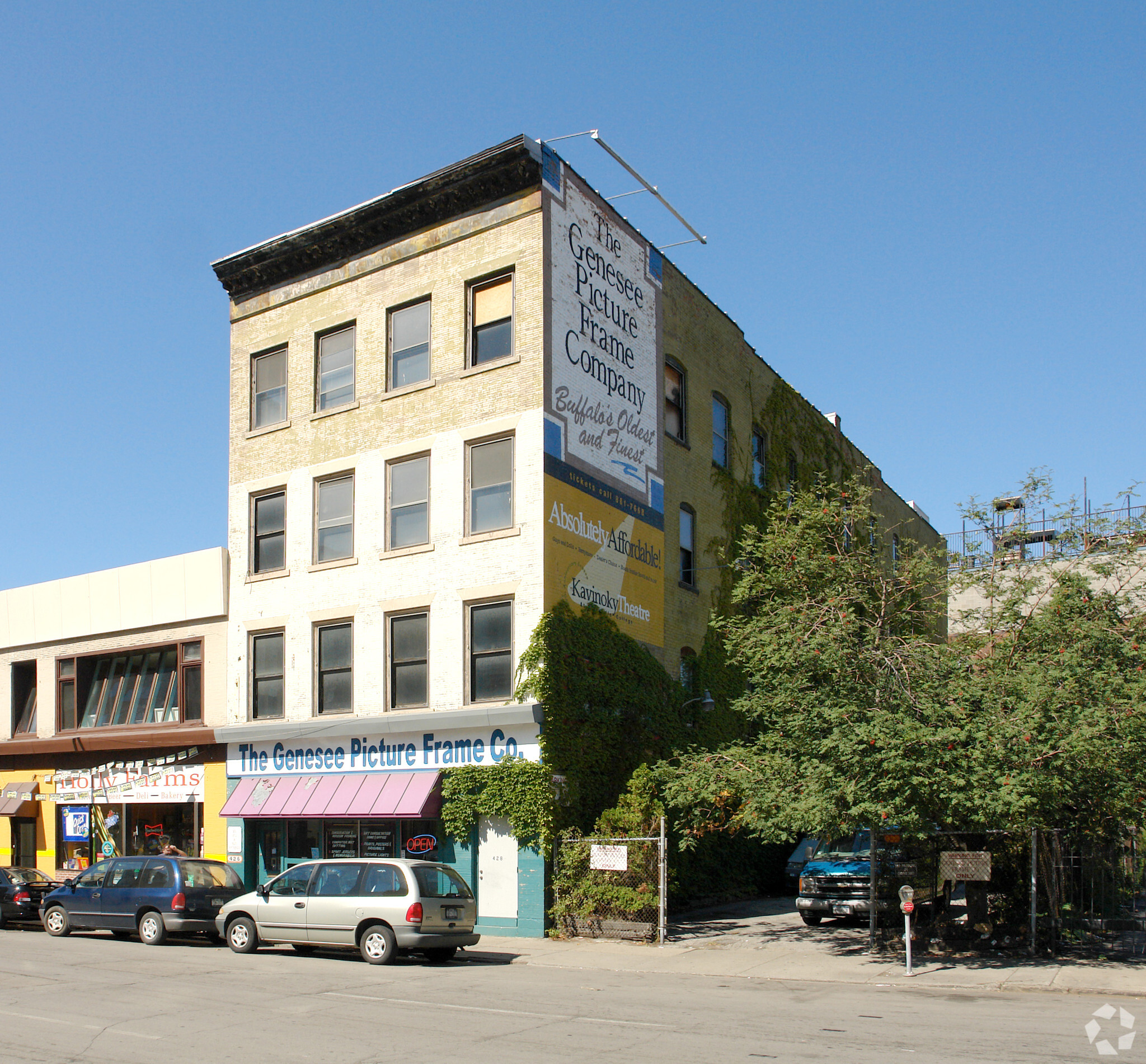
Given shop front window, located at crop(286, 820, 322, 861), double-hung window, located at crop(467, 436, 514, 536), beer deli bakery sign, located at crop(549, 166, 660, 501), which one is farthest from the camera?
shop front window, located at crop(286, 820, 322, 861)

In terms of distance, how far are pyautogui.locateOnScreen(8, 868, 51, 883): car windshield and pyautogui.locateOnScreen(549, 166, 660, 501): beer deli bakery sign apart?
46.5 ft

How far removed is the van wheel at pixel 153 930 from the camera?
794 inches

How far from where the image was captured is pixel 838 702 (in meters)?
17.6

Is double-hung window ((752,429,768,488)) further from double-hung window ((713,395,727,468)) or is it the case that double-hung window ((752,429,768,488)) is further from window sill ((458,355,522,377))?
window sill ((458,355,522,377))

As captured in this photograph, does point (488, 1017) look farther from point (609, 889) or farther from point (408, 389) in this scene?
point (408, 389)

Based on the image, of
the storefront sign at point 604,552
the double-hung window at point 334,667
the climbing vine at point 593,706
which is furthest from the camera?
the double-hung window at point 334,667

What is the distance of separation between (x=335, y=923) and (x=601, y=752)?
676 centimetres

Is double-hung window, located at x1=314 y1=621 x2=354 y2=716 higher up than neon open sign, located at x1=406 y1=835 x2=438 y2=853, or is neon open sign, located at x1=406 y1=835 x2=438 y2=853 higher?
double-hung window, located at x1=314 y1=621 x2=354 y2=716

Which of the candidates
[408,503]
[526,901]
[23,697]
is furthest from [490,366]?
[23,697]

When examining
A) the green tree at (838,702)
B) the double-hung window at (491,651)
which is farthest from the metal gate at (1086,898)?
the double-hung window at (491,651)

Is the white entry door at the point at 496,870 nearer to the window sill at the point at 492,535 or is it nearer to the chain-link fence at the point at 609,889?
the chain-link fence at the point at 609,889

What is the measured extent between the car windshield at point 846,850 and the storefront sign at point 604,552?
18.2 ft

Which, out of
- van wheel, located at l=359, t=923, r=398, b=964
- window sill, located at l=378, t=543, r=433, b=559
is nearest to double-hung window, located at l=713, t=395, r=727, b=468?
window sill, located at l=378, t=543, r=433, b=559

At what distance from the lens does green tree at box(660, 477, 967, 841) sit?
16.4m
